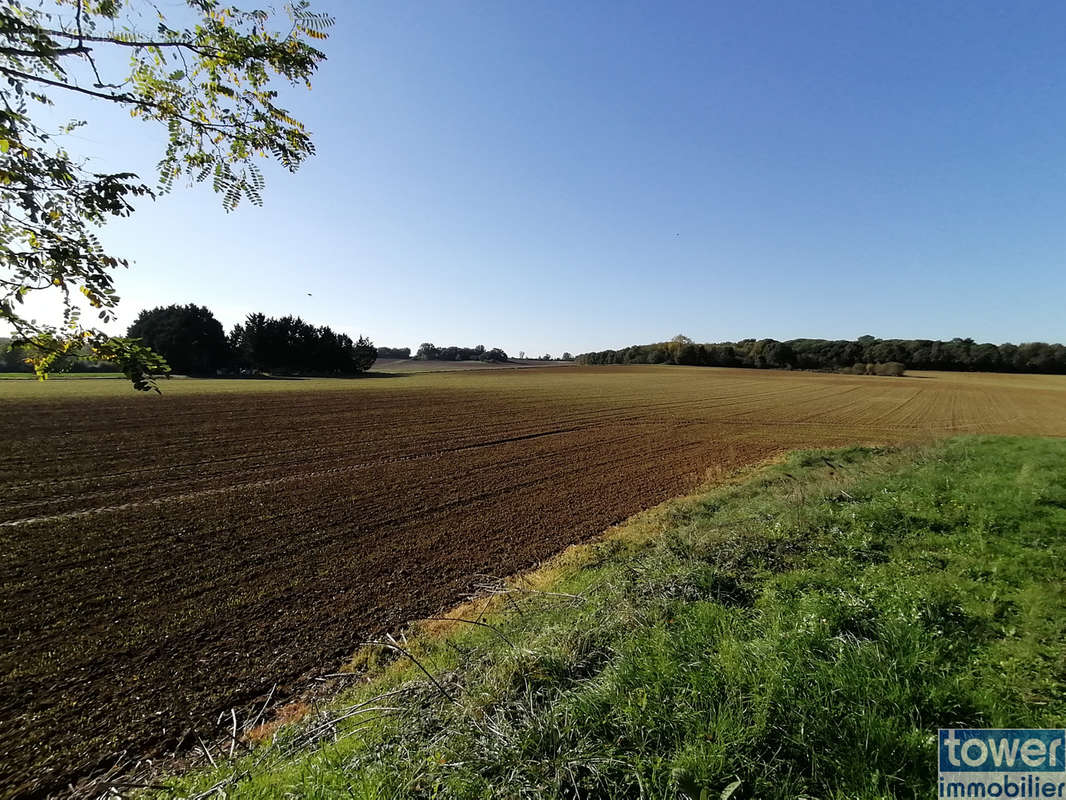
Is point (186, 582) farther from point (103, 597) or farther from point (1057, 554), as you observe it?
point (1057, 554)

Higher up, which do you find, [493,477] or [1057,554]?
[1057,554]

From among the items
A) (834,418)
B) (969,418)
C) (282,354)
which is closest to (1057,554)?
(834,418)

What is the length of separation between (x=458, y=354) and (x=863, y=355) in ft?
365

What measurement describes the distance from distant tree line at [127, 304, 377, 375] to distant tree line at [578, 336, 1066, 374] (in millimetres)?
77511

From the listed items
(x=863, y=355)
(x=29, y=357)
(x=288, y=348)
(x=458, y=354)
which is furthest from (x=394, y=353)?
(x=29, y=357)

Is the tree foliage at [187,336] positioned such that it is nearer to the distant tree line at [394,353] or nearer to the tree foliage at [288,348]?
the tree foliage at [288,348]

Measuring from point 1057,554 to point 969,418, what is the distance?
4088 cm

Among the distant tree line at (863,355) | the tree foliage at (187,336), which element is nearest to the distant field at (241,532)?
the tree foliage at (187,336)

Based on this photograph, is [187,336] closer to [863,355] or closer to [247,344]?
[247,344]

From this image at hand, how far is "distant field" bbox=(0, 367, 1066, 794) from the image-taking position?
503 cm

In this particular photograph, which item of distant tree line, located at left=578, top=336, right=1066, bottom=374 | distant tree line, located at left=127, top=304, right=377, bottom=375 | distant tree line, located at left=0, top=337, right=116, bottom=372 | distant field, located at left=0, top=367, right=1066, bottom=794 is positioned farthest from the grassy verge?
distant tree line, located at left=578, top=336, right=1066, bottom=374

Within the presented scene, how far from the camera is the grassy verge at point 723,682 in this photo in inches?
95.1

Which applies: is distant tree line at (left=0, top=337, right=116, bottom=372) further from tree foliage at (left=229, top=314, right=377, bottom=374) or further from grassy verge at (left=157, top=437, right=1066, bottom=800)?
tree foliage at (left=229, top=314, right=377, bottom=374)

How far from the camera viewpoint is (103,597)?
679 cm
